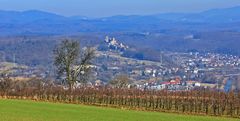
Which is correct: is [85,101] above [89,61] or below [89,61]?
below

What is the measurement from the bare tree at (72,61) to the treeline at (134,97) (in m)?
4.71

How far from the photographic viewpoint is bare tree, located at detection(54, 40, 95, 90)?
61.8 metres

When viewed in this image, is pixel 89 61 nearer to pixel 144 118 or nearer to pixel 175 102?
pixel 175 102

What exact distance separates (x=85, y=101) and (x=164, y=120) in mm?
21050

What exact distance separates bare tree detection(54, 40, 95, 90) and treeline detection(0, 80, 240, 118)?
471 centimetres

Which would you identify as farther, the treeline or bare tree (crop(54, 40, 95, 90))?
bare tree (crop(54, 40, 95, 90))

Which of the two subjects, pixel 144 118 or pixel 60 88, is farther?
pixel 60 88

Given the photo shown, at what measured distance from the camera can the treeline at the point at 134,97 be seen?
48.4m

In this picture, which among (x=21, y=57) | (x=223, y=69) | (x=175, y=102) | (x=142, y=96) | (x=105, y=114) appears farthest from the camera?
(x=21, y=57)

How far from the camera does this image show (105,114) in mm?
36469

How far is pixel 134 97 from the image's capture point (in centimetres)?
5403

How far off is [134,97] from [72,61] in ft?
36.7

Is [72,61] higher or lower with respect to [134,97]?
higher

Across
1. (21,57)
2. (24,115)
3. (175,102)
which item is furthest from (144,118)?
(21,57)
